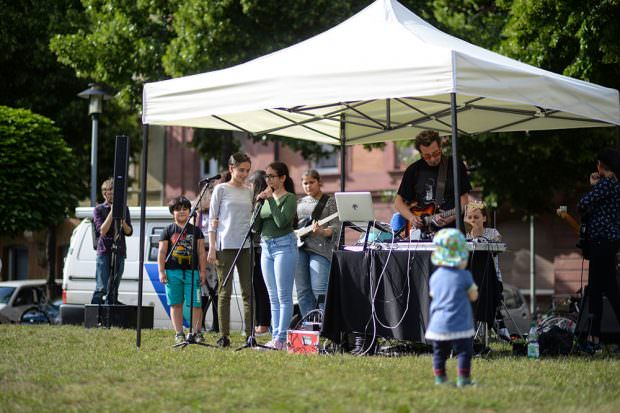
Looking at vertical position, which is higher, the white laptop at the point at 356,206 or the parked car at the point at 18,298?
the white laptop at the point at 356,206

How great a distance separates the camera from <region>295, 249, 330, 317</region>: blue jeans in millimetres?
11344

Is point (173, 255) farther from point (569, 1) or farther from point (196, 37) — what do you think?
point (196, 37)

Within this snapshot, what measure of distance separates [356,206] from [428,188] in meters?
0.98

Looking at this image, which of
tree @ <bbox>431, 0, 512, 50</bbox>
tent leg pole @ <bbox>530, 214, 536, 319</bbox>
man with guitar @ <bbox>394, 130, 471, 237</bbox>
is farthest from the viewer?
tent leg pole @ <bbox>530, 214, 536, 319</bbox>

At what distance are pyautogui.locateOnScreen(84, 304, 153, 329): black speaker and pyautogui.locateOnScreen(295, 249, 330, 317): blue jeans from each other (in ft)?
10.3

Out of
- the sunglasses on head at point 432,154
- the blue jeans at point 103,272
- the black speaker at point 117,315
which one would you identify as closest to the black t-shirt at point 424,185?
the sunglasses on head at point 432,154

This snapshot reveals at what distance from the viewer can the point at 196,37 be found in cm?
2209

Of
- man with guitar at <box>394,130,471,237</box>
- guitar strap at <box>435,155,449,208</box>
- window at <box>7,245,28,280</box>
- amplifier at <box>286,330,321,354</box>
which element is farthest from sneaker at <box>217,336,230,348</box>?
window at <box>7,245,28,280</box>

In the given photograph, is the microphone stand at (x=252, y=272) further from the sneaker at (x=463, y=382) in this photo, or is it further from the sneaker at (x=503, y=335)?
the sneaker at (x=463, y=382)

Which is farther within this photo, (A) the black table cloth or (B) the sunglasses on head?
(B) the sunglasses on head

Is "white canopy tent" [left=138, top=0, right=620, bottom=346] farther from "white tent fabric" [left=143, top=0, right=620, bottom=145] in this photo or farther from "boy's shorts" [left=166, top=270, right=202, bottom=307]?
"boy's shorts" [left=166, top=270, right=202, bottom=307]

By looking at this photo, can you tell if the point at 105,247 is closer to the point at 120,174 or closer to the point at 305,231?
the point at 120,174

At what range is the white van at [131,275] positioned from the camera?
15172mm

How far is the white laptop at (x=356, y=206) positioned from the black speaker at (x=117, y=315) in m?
4.77
